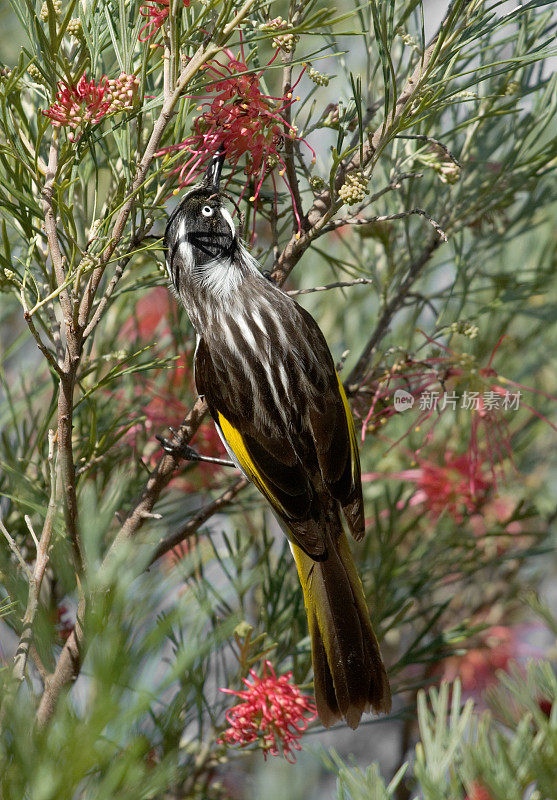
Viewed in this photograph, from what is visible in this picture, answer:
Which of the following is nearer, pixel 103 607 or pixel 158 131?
pixel 103 607

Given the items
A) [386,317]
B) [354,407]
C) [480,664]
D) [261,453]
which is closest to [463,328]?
[386,317]

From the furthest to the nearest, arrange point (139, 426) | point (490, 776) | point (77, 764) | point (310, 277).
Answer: point (310, 277)
point (139, 426)
point (490, 776)
point (77, 764)

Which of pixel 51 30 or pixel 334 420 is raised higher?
pixel 51 30

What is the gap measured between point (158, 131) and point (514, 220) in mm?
947

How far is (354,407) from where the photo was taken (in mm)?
1616

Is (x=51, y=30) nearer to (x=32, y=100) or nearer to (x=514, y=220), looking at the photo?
(x=32, y=100)

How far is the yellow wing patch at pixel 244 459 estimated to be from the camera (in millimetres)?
1536

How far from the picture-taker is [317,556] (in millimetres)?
1485

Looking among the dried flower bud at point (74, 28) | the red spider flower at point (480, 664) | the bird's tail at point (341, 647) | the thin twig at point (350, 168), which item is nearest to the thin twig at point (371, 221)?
the thin twig at point (350, 168)

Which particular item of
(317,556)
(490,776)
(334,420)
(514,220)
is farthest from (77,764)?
(514,220)

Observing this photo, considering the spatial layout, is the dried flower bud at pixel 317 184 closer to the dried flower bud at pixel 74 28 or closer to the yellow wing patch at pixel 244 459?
the dried flower bud at pixel 74 28

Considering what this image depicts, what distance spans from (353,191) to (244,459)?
0.71 m

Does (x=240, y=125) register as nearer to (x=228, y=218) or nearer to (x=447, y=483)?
(x=228, y=218)

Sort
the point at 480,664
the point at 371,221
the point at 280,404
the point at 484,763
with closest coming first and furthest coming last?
the point at 484,763 → the point at 371,221 → the point at 280,404 → the point at 480,664
